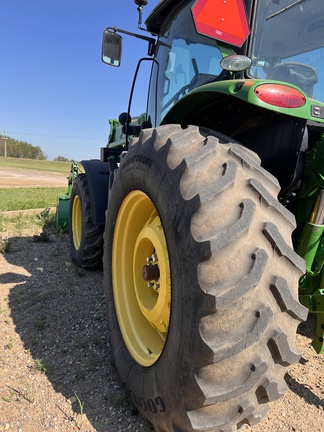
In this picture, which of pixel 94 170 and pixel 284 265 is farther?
pixel 94 170

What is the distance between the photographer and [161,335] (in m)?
1.98

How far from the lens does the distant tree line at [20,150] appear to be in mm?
70188

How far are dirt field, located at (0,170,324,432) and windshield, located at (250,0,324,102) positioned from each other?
1679mm

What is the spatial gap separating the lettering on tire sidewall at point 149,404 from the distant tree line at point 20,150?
74792mm

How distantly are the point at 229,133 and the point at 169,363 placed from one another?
4.21 ft

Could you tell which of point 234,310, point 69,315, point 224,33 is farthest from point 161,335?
point 224,33

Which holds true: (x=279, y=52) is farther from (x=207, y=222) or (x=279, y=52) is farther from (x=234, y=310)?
(x=234, y=310)

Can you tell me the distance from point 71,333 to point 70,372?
1.53 feet

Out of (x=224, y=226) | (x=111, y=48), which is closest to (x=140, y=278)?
(x=224, y=226)

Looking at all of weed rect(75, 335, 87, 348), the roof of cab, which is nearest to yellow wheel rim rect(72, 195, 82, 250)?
weed rect(75, 335, 87, 348)

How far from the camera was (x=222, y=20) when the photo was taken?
5.66ft

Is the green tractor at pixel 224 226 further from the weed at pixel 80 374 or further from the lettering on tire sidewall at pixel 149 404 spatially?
the weed at pixel 80 374

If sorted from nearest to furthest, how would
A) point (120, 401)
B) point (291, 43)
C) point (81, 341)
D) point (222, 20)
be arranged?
point (222, 20), point (120, 401), point (291, 43), point (81, 341)

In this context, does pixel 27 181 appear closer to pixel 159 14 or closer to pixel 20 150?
pixel 159 14
